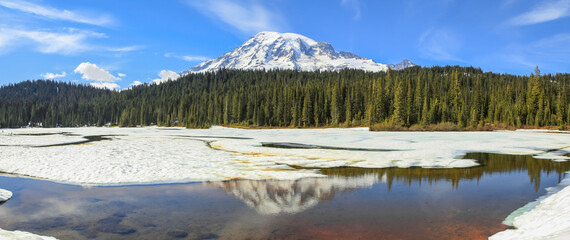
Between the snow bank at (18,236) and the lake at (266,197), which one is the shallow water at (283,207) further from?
the snow bank at (18,236)

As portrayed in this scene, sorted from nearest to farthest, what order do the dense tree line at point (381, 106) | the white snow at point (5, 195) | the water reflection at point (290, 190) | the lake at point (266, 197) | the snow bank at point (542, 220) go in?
the snow bank at point (542, 220), the lake at point (266, 197), the water reflection at point (290, 190), the white snow at point (5, 195), the dense tree line at point (381, 106)

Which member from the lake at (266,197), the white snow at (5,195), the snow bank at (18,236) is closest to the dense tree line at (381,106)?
the lake at (266,197)

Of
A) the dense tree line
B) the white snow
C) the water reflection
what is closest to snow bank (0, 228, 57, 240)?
the white snow

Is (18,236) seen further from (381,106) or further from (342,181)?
(381,106)

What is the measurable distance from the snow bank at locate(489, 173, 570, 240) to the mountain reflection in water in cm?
347

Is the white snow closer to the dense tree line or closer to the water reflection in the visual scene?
the water reflection

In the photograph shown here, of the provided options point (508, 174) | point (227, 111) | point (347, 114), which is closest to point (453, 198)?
point (508, 174)

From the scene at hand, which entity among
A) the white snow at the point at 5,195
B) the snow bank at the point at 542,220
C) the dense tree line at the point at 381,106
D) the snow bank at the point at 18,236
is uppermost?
the dense tree line at the point at 381,106

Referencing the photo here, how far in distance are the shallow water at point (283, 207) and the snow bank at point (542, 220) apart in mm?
400

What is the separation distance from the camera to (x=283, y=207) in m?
10.9

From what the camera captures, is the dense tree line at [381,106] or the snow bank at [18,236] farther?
the dense tree line at [381,106]

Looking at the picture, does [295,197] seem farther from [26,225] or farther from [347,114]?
[347,114]

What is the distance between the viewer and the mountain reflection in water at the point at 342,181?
11.6 meters

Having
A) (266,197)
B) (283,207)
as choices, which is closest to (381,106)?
(266,197)
